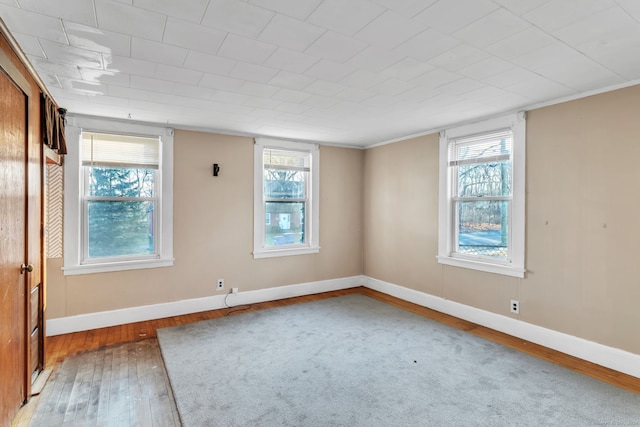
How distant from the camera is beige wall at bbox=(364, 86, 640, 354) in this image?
2762 mm

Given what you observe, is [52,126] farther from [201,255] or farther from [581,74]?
[581,74]

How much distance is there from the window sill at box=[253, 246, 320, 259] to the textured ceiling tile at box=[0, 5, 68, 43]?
3286 millimetres

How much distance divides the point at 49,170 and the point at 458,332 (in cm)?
470

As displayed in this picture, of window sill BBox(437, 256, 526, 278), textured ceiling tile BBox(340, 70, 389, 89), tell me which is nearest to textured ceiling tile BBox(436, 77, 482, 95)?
textured ceiling tile BBox(340, 70, 389, 89)

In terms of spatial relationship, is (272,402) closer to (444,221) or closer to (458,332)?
(458,332)

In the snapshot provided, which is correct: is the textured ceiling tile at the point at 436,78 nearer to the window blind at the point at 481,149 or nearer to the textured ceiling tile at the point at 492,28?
the textured ceiling tile at the point at 492,28

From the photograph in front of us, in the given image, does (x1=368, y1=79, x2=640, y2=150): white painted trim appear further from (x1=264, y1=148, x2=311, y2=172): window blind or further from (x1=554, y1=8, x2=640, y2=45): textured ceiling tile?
(x1=264, y1=148, x2=311, y2=172): window blind

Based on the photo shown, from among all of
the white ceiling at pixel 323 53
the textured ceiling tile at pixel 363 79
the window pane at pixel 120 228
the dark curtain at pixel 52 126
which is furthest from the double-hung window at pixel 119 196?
the textured ceiling tile at pixel 363 79

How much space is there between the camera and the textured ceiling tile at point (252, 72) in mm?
2387

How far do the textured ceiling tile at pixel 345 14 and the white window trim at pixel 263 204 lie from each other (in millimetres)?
3001

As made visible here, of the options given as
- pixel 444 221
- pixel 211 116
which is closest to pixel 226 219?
pixel 211 116

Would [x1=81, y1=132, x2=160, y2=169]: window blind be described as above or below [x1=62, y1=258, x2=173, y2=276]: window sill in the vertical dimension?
above

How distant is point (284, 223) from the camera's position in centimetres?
508

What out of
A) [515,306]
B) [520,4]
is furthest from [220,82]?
[515,306]
